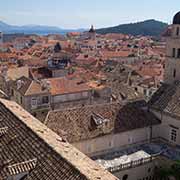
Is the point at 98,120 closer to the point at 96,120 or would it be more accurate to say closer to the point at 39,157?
the point at 96,120

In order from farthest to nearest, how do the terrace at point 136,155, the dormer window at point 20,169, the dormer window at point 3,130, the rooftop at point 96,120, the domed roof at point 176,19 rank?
the domed roof at point 176,19
the rooftop at point 96,120
the terrace at point 136,155
the dormer window at point 3,130
the dormer window at point 20,169

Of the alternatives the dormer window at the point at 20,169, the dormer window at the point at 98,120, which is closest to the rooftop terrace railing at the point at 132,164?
the dormer window at the point at 98,120

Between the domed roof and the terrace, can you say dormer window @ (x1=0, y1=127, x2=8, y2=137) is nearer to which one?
the terrace

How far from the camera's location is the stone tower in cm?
4231

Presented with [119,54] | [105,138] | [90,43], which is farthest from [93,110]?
[90,43]

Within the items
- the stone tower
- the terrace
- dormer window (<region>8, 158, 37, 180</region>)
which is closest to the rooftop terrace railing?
the terrace

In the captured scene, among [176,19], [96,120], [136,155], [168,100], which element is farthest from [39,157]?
[176,19]

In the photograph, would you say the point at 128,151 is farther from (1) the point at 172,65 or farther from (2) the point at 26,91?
(2) the point at 26,91

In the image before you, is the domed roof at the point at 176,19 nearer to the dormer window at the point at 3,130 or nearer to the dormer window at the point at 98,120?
the dormer window at the point at 98,120

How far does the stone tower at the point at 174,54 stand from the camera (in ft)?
139

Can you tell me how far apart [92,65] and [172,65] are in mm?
63253

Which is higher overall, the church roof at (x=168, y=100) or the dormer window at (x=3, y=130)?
the dormer window at (x=3, y=130)

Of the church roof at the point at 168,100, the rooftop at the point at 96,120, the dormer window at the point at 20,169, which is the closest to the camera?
the dormer window at the point at 20,169

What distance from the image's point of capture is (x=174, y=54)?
42875mm
